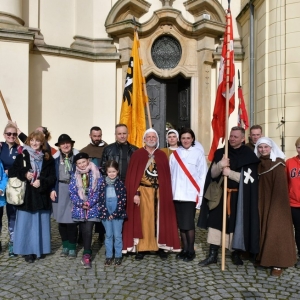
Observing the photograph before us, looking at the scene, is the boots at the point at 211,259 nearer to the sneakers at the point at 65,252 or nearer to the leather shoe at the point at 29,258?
the sneakers at the point at 65,252

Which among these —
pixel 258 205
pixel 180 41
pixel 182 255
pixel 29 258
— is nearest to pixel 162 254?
pixel 182 255

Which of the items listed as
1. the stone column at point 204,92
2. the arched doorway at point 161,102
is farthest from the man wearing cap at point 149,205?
the arched doorway at point 161,102

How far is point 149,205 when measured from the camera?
15.5ft

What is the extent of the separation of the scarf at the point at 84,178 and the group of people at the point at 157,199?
0.04 feet

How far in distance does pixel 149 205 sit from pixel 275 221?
5.02 ft

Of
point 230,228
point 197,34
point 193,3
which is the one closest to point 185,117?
point 197,34

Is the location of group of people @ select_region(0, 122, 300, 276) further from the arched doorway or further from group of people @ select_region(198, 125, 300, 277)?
the arched doorway

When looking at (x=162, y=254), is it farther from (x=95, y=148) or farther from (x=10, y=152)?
(x=10, y=152)

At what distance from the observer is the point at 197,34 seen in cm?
1069

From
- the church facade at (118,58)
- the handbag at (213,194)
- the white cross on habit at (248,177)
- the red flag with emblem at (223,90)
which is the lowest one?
the handbag at (213,194)

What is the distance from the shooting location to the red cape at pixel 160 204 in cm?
463

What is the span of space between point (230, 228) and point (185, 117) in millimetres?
7085

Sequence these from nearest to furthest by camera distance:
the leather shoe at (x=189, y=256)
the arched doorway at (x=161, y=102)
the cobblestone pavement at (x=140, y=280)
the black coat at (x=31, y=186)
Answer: the cobblestone pavement at (x=140, y=280) → the black coat at (x=31, y=186) → the leather shoe at (x=189, y=256) → the arched doorway at (x=161, y=102)

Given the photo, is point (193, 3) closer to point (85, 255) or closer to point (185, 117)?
point (185, 117)
